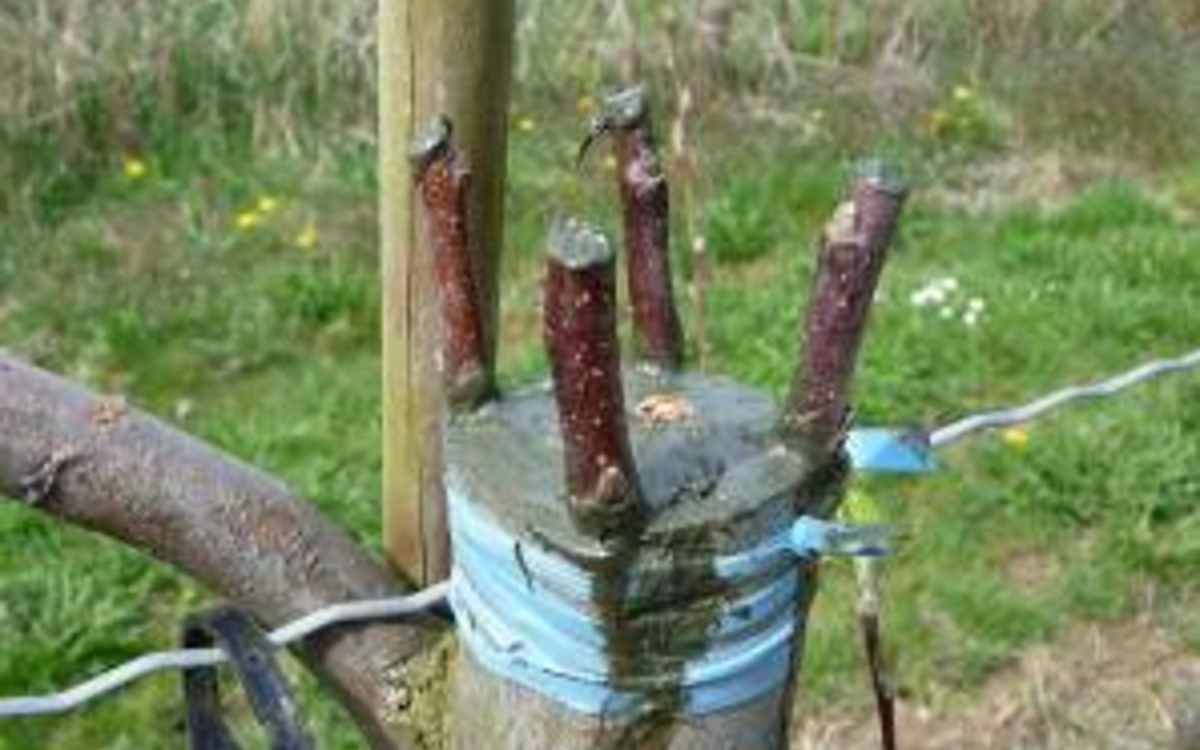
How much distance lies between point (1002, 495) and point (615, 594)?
8.97ft

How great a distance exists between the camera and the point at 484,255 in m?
1.34

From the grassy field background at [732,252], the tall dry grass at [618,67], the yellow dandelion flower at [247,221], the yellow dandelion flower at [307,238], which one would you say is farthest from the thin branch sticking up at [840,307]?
the tall dry grass at [618,67]

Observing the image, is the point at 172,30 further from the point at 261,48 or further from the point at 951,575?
the point at 951,575

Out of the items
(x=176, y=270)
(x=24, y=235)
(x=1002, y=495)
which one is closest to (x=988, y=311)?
(x=1002, y=495)

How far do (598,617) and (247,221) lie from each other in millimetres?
3792

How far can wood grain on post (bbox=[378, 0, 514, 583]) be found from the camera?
4.26 ft

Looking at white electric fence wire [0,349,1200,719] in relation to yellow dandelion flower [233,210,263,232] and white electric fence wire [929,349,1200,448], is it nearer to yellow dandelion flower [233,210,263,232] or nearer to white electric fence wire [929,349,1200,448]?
white electric fence wire [929,349,1200,448]

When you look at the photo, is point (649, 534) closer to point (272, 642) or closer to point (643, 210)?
point (643, 210)

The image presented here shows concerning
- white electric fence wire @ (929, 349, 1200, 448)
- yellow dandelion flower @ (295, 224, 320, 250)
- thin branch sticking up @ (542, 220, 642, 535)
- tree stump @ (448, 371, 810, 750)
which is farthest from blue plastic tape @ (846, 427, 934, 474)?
yellow dandelion flower @ (295, 224, 320, 250)

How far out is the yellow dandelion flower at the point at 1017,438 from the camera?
367cm

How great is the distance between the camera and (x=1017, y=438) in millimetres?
3686

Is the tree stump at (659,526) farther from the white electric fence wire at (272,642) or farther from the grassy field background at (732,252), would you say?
the grassy field background at (732,252)

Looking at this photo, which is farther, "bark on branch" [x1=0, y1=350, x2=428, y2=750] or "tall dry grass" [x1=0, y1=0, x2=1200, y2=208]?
"tall dry grass" [x1=0, y1=0, x2=1200, y2=208]

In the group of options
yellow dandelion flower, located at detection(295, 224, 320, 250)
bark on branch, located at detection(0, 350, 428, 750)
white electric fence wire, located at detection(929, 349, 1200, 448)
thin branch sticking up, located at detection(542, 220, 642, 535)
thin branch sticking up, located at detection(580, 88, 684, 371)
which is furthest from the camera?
yellow dandelion flower, located at detection(295, 224, 320, 250)
